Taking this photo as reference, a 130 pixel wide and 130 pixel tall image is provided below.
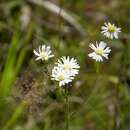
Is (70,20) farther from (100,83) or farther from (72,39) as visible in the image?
(100,83)

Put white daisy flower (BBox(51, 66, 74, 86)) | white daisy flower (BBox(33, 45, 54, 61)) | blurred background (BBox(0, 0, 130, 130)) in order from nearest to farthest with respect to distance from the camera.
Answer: white daisy flower (BBox(51, 66, 74, 86)) < white daisy flower (BBox(33, 45, 54, 61)) < blurred background (BBox(0, 0, 130, 130))

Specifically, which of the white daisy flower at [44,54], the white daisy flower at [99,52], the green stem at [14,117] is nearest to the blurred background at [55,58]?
the green stem at [14,117]

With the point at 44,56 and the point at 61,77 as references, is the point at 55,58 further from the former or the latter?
the point at 61,77

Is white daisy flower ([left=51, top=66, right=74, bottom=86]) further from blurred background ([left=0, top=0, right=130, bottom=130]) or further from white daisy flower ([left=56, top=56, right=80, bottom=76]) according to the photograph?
blurred background ([left=0, top=0, right=130, bottom=130])

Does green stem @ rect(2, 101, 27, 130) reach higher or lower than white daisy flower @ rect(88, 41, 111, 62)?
lower

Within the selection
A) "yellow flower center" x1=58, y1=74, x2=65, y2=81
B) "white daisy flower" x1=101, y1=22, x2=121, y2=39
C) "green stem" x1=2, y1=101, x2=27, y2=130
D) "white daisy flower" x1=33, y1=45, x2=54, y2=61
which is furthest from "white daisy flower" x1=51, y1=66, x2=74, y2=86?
"green stem" x1=2, y1=101, x2=27, y2=130

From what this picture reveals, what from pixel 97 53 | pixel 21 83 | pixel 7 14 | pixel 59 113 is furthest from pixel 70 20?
pixel 97 53

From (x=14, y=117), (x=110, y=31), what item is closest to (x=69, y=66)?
(x=110, y=31)

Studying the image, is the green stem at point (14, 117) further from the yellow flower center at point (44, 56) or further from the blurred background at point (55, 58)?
the yellow flower center at point (44, 56)
